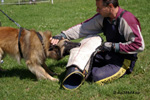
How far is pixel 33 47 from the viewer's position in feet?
12.2

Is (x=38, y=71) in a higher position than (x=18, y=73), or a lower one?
higher

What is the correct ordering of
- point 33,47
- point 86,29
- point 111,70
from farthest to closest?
1. point 86,29
2. point 33,47
3. point 111,70

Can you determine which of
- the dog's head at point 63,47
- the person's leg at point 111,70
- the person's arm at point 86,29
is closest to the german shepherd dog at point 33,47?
the dog's head at point 63,47

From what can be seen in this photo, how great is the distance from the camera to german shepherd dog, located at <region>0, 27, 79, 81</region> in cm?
375

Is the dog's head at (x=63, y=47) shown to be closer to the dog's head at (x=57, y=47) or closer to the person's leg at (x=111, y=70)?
the dog's head at (x=57, y=47)

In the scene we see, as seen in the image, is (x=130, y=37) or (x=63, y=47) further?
(x=63, y=47)

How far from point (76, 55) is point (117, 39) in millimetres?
A: 994

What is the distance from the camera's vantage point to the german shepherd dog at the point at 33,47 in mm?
3750

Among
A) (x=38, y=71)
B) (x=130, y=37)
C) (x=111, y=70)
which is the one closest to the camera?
(x=130, y=37)

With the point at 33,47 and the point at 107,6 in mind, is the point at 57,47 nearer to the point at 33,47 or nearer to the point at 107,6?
the point at 33,47

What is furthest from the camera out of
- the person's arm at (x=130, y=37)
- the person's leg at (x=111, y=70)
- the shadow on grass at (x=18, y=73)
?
the shadow on grass at (x=18, y=73)

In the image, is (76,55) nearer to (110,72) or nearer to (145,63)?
(110,72)

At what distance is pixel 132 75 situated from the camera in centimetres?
373

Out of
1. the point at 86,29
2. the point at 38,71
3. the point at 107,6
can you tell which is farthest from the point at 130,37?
the point at 38,71
